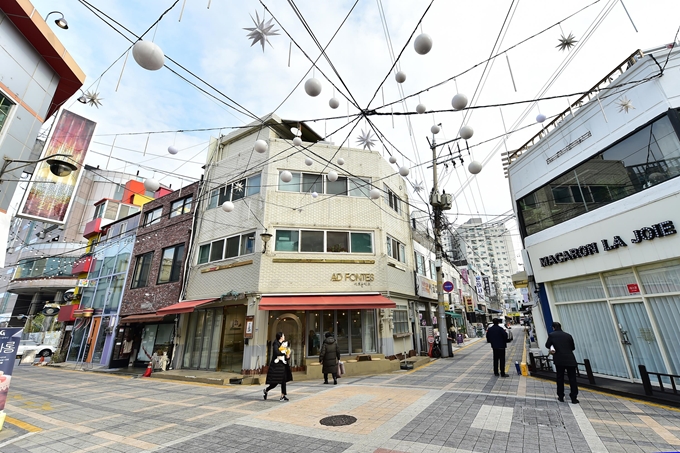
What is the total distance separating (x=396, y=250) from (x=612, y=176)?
1012cm

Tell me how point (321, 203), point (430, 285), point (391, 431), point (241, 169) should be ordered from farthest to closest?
1. point (430, 285)
2. point (241, 169)
3. point (321, 203)
4. point (391, 431)

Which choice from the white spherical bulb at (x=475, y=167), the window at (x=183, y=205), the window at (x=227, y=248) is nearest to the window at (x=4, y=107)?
the window at (x=227, y=248)

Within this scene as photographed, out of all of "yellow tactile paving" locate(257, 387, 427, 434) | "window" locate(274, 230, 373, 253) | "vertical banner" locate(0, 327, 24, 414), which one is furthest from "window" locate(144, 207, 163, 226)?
"yellow tactile paving" locate(257, 387, 427, 434)

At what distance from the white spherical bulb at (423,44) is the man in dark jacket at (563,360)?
7.13m

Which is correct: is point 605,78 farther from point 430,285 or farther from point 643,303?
point 430,285

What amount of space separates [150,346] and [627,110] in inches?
966

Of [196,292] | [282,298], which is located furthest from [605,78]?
[196,292]

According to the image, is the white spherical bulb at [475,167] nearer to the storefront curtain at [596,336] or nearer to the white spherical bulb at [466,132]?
the white spherical bulb at [466,132]

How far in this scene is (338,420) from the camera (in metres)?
6.06

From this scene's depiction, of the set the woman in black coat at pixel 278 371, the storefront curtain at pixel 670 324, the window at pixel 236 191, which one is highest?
the window at pixel 236 191

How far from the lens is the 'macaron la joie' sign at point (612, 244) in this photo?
7180mm

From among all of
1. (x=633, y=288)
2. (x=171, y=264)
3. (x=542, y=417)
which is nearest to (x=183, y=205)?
(x=171, y=264)

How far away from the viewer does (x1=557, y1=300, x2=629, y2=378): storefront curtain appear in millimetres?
8523

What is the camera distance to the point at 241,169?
16.8 metres
